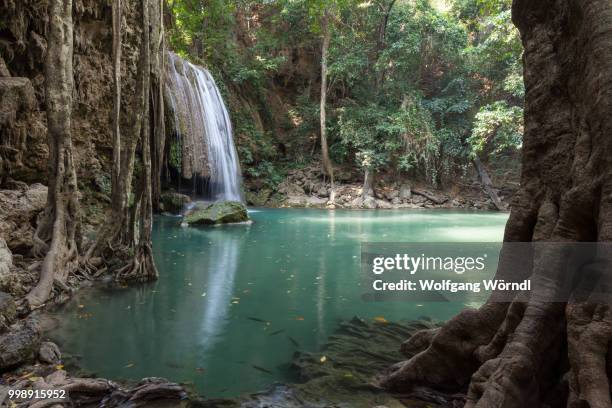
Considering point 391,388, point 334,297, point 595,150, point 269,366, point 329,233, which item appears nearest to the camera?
point 595,150

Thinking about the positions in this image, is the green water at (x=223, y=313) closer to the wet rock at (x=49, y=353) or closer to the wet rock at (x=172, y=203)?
the wet rock at (x=49, y=353)

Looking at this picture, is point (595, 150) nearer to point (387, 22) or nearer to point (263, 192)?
point (263, 192)

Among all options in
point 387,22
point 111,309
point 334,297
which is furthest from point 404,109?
point 111,309

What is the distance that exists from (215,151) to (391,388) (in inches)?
630

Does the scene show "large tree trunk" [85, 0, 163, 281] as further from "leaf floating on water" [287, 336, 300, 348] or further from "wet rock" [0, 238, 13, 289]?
"leaf floating on water" [287, 336, 300, 348]

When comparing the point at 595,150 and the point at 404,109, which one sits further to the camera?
the point at 404,109

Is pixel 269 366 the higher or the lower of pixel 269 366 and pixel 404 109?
the lower

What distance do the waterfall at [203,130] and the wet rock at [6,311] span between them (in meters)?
12.2

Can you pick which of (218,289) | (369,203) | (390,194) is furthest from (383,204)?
(218,289)

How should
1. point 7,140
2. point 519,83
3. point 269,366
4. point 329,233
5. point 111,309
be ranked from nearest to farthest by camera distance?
point 269,366
point 111,309
point 7,140
point 329,233
point 519,83

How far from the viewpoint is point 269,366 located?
3582mm

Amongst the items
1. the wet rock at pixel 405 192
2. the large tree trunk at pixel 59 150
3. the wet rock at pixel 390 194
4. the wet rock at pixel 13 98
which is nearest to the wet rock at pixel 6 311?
the large tree trunk at pixel 59 150

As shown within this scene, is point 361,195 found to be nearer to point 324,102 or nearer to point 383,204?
point 383,204

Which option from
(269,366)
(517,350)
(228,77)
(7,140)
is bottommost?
(269,366)
